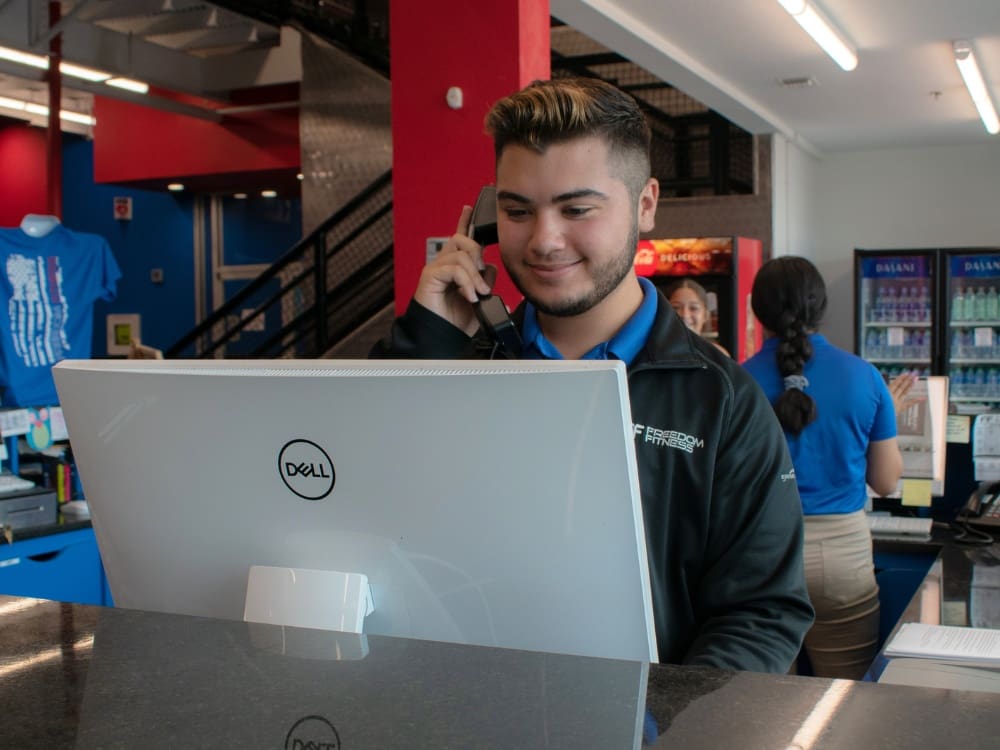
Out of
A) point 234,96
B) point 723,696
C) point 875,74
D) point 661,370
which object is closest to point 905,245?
point 875,74

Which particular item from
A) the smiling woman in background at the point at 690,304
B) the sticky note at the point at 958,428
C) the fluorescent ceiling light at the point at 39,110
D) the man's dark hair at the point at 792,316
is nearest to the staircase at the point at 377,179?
the fluorescent ceiling light at the point at 39,110

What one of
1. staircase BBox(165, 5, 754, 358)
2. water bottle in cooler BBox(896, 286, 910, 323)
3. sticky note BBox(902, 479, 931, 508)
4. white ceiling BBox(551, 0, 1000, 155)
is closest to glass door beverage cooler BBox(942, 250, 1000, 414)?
water bottle in cooler BBox(896, 286, 910, 323)

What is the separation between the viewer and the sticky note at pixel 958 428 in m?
4.29

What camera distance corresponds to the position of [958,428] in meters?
4.30

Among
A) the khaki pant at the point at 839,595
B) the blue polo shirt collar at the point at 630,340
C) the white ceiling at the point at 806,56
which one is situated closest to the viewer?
the blue polo shirt collar at the point at 630,340

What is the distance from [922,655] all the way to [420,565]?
154 centimetres

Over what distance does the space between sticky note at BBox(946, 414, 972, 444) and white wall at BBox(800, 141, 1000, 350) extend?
6559 mm

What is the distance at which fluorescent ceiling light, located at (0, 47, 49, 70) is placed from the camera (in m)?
9.09

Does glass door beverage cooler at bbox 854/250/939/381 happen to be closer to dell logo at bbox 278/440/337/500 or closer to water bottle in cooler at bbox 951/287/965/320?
water bottle in cooler at bbox 951/287/965/320

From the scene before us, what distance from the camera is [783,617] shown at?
142 cm

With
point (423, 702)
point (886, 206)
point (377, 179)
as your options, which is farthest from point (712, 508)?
point (886, 206)

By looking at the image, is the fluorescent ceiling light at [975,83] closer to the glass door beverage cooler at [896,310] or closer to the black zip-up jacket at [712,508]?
the glass door beverage cooler at [896,310]

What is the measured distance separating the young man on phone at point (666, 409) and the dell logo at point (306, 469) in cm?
54

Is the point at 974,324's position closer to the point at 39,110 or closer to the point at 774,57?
the point at 774,57
